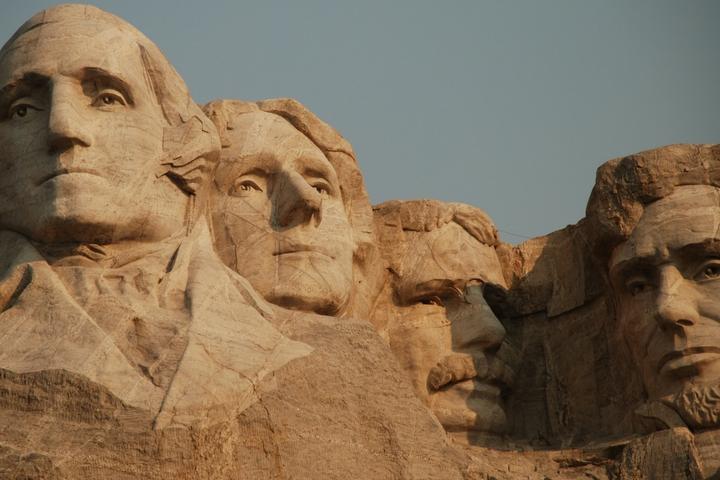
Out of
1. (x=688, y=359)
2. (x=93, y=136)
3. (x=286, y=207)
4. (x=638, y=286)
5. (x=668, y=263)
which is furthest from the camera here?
(x=638, y=286)

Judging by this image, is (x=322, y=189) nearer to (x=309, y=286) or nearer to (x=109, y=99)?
(x=309, y=286)

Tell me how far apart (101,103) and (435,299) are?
3525 millimetres

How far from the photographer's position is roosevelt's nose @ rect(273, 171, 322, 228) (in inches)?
597

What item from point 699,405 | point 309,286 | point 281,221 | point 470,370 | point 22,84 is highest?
point 22,84

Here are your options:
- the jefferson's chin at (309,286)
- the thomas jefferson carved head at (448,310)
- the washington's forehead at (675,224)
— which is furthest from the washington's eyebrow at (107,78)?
the washington's forehead at (675,224)

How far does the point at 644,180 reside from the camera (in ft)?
50.8

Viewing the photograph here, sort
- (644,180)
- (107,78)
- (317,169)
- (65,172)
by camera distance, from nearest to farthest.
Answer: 1. (65,172)
2. (107,78)
3. (644,180)
4. (317,169)

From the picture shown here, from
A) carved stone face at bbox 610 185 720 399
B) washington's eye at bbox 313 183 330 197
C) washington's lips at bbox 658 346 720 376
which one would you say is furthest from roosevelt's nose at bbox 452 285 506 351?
washington's lips at bbox 658 346 720 376

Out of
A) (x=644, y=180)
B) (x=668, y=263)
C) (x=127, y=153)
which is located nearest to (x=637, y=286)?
(x=668, y=263)

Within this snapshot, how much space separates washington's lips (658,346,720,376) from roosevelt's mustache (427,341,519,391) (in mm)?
1576

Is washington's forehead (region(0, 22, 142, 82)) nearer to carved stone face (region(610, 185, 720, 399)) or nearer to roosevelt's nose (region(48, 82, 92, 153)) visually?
roosevelt's nose (region(48, 82, 92, 153))

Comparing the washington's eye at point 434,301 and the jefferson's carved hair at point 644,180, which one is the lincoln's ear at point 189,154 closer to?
the washington's eye at point 434,301

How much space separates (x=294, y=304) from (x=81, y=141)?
6.55 ft

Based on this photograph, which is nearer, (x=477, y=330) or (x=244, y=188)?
(x=244, y=188)
